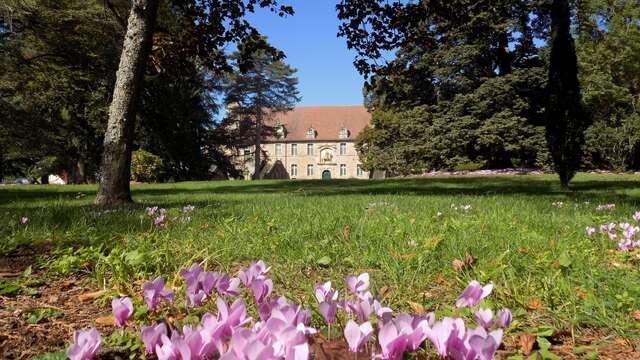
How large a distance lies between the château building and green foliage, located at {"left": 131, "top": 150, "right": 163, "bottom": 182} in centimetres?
4252

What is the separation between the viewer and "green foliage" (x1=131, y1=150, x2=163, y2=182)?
2486 centimetres

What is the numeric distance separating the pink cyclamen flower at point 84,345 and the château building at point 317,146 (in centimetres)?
6708

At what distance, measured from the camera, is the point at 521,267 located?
2783 millimetres

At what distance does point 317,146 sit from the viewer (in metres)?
69.2

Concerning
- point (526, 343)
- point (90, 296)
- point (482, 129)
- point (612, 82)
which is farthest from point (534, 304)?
point (612, 82)

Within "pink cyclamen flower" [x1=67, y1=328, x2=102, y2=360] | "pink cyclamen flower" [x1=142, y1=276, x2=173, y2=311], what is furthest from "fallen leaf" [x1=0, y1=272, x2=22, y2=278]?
"pink cyclamen flower" [x1=67, y1=328, x2=102, y2=360]

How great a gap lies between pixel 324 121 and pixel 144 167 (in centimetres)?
4740

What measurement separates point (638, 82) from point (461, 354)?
1748 inches

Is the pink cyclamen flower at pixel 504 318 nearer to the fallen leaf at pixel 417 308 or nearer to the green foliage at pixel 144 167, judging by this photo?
the fallen leaf at pixel 417 308

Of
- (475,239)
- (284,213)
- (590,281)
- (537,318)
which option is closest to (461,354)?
(537,318)

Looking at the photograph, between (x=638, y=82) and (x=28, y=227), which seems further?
(x=638, y=82)

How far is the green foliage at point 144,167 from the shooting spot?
24859 millimetres

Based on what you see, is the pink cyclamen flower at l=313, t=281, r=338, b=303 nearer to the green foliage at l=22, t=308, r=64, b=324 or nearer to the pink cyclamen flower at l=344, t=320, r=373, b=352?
the pink cyclamen flower at l=344, t=320, r=373, b=352

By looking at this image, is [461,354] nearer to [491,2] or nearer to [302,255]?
[302,255]
